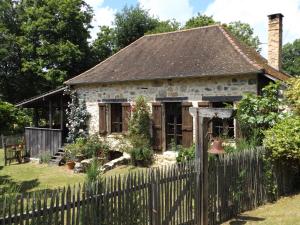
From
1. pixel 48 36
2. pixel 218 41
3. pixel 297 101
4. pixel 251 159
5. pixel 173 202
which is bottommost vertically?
pixel 173 202

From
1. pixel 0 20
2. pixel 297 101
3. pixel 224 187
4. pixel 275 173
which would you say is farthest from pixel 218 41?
pixel 0 20

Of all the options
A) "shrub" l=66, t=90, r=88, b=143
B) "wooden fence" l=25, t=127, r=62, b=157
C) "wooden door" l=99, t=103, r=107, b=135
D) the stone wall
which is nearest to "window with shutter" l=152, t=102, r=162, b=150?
the stone wall

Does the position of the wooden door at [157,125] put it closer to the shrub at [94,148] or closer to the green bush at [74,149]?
the shrub at [94,148]

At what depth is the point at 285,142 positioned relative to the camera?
8.98 m

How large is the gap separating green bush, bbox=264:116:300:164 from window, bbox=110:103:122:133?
8.45 m

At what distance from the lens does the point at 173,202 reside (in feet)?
22.7

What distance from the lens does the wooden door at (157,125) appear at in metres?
14.9

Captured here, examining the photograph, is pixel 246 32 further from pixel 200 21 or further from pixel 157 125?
pixel 157 125

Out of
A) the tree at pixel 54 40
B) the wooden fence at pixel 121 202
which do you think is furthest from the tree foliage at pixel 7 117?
the tree at pixel 54 40

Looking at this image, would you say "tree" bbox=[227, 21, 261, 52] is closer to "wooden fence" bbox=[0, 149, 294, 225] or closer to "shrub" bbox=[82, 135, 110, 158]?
"shrub" bbox=[82, 135, 110, 158]

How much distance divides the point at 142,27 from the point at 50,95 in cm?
1471

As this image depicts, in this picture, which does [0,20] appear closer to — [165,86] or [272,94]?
[165,86]

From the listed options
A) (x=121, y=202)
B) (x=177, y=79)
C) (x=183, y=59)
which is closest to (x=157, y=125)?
(x=177, y=79)

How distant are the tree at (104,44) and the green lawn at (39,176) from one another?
15.1m
